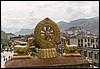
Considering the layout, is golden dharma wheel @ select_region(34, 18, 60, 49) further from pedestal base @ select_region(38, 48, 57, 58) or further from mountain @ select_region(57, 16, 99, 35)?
mountain @ select_region(57, 16, 99, 35)

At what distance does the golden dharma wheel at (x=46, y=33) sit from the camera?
8.52 m

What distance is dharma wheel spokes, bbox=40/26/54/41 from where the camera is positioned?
8.55m

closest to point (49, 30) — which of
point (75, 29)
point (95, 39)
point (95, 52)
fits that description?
point (95, 52)

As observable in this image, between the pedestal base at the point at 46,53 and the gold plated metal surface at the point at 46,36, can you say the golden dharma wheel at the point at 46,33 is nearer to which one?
the gold plated metal surface at the point at 46,36

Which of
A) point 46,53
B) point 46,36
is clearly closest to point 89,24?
point 46,36

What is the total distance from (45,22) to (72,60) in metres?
1.42

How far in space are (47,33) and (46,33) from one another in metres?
0.03

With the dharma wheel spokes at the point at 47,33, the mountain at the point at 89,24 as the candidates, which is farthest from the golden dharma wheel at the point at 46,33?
the mountain at the point at 89,24

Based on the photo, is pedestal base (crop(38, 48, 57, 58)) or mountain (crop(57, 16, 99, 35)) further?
mountain (crop(57, 16, 99, 35))

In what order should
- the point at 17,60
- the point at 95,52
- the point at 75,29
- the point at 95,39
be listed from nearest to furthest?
the point at 17,60 → the point at 95,52 → the point at 95,39 → the point at 75,29

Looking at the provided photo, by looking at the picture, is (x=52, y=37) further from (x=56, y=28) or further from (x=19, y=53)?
(x=19, y=53)

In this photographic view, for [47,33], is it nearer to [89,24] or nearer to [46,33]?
[46,33]

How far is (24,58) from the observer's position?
8.34 m

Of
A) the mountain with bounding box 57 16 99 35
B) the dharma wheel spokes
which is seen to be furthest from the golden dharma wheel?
the mountain with bounding box 57 16 99 35
